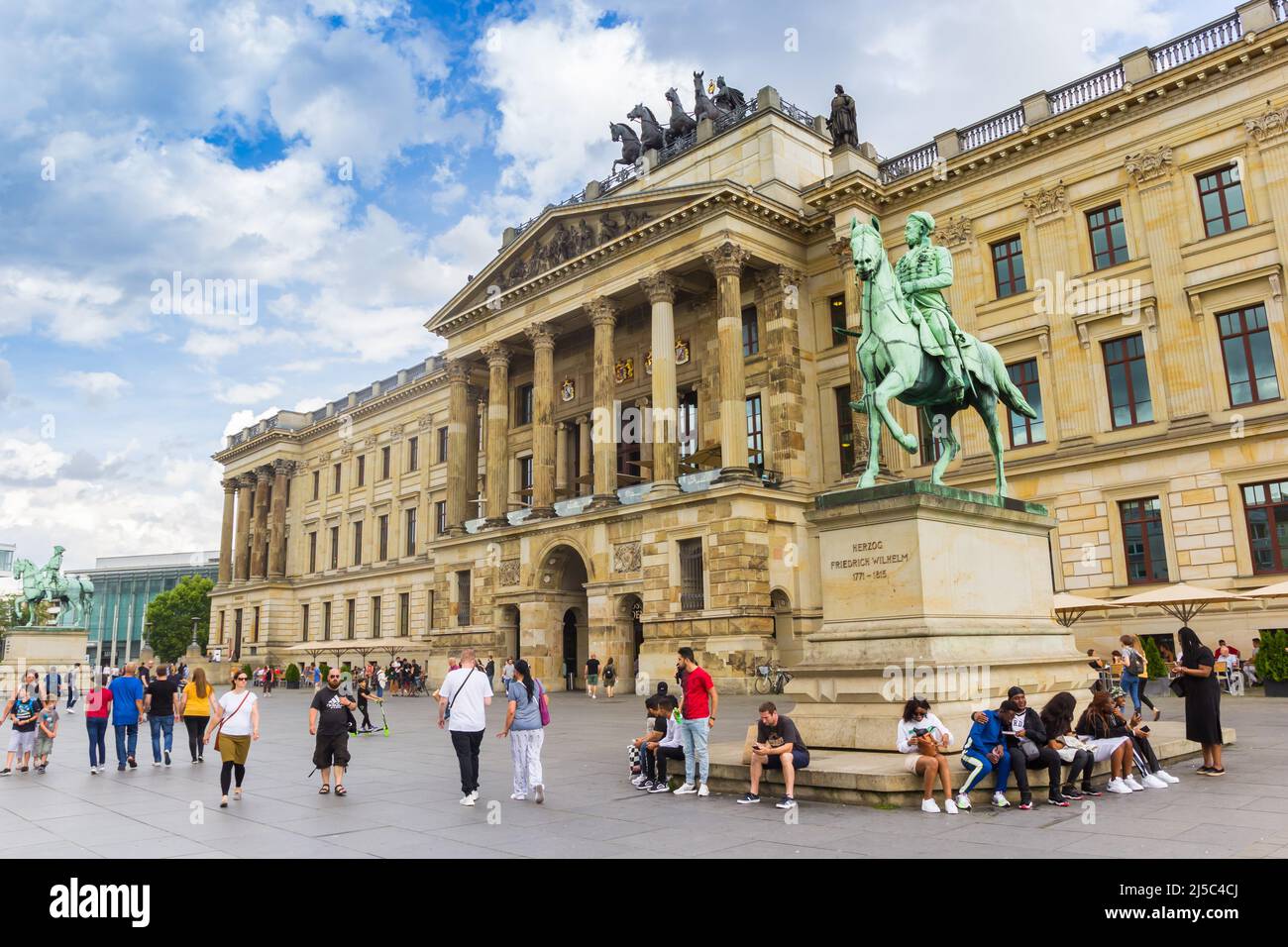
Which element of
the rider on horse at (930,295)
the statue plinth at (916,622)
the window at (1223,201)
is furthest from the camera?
the window at (1223,201)

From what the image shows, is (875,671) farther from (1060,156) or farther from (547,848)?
(1060,156)

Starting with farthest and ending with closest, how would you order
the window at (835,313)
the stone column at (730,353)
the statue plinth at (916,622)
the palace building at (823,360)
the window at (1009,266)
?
1. the window at (835,313)
2. the stone column at (730,353)
3. the window at (1009,266)
4. the palace building at (823,360)
5. the statue plinth at (916,622)

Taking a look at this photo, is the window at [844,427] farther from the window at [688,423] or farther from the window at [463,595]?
the window at [463,595]

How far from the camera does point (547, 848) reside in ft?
27.2

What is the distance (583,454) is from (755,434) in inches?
369

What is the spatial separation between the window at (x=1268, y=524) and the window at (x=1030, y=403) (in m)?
6.74

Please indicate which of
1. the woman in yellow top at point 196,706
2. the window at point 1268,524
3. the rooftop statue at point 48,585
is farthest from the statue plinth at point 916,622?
the rooftop statue at point 48,585

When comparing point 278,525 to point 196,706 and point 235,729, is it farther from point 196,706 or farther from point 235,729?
point 235,729

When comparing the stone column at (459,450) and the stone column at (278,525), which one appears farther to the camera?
the stone column at (278,525)

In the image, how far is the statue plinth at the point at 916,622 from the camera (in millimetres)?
11867

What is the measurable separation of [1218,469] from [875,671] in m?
21.2

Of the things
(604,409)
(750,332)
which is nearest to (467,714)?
(604,409)

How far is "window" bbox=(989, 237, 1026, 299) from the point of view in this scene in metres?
33.7

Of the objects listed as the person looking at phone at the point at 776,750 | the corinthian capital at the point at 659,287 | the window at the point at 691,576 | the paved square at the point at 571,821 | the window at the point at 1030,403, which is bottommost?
the paved square at the point at 571,821
